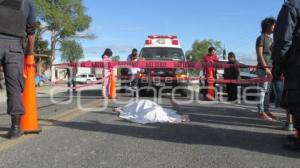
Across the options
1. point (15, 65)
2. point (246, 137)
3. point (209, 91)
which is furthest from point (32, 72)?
point (209, 91)

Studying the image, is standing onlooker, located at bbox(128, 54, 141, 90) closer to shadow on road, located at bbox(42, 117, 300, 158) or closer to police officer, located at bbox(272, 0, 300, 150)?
shadow on road, located at bbox(42, 117, 300, 158)

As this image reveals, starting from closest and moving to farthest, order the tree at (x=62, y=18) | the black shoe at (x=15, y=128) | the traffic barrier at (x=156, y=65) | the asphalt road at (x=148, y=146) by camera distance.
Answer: the asphalt road at (x=148, y=146), the black shoe at (x=15, y=128), the traffic barrier at (x=156, y=65), the tree at (x=62, y=18)

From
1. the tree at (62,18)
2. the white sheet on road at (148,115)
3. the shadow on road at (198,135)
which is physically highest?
the tree at (62,18)

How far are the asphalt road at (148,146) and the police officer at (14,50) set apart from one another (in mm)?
384

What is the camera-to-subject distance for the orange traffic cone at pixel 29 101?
6156 mm

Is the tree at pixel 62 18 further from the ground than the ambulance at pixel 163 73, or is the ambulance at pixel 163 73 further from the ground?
the tree at pixel 62 18

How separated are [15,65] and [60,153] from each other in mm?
1405

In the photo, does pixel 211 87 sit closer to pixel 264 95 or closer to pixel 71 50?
pixel 264 95

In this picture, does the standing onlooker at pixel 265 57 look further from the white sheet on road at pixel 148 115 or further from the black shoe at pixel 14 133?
the black shoe at pixel 14 133

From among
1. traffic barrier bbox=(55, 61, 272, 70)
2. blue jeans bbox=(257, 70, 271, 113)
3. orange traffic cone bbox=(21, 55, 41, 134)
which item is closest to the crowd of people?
orange traffic cone bbox=(21, 55, 41, 134)

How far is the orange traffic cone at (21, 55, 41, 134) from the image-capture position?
20.2 feet

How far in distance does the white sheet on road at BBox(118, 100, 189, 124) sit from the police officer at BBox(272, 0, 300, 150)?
282 centimetres

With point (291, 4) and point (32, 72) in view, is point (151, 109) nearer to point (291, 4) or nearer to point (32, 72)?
point (32, 72)

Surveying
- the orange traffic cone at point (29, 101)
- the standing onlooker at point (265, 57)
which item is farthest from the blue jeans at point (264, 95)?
the orange traffic cone at point (29, 101)
